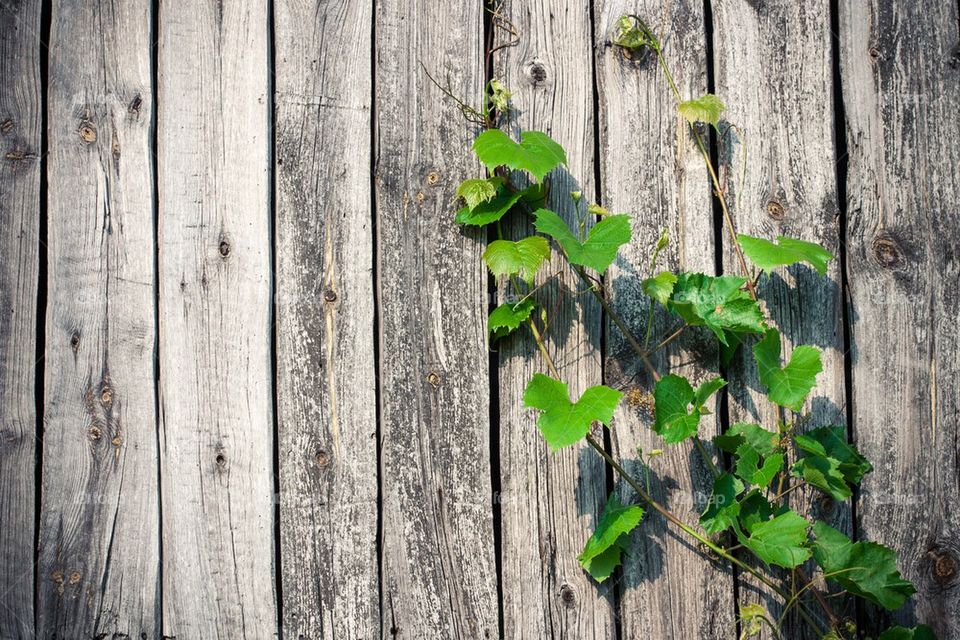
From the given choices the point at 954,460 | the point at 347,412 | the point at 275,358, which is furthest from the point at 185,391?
the point at 954,460

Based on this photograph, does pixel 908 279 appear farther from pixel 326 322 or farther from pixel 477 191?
pixel 326 322

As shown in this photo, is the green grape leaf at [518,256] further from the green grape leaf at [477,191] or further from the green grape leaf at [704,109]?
the green grape leaf at [704,109]

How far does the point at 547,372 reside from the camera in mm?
1760

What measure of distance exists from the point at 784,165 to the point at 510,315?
0.75 m

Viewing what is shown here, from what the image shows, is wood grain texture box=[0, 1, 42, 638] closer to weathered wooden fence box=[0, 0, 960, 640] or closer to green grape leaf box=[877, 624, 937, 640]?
weathered wooden fence box=[0, 0, 960, 640]

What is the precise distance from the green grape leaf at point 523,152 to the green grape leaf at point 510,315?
284 mm

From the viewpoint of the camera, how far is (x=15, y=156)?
1.80 metres

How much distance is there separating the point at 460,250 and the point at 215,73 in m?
0.72

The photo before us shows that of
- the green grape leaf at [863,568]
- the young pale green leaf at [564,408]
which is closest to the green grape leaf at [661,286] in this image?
the young pale green leaf at [564,408]

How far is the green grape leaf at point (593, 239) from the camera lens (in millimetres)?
1575

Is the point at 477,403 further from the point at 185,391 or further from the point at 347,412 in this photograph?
the point at 185,391

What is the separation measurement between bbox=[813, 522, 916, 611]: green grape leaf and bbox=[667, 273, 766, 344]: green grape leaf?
49 cm

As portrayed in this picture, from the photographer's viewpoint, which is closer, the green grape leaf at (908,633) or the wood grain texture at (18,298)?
the green grape leaf at (908,633)

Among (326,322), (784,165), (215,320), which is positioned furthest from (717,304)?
(215,320)
